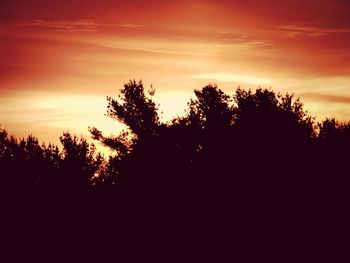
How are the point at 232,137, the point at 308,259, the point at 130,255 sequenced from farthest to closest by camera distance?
the point at 232,137 → the point at 130,255 → the point at 308,259

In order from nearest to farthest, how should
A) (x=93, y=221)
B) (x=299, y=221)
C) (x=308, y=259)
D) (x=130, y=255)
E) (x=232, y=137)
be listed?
(x=308, y=259), (x=299, y=221), (x=130, y=255), (x=93, y=221), (x=232, y=137)

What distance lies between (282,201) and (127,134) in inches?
665

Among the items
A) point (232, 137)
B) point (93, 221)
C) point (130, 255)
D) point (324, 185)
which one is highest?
point (232, 137)

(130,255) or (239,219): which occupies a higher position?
(239,219)

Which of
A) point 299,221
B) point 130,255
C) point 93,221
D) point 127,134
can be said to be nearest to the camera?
point 299,221

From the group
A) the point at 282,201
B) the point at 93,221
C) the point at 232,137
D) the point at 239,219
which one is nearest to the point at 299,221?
the point at 282,201

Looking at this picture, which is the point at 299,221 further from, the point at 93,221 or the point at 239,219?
the point at 93,221

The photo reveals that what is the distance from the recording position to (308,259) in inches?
1128

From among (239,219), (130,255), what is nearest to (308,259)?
(239,219)

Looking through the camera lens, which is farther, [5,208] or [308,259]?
[5,208]

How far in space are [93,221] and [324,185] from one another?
59.2 ft

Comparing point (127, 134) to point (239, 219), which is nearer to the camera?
point (239, 219)

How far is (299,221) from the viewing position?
3155 centimetres

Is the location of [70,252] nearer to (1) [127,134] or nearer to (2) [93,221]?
(2) [93,221]
